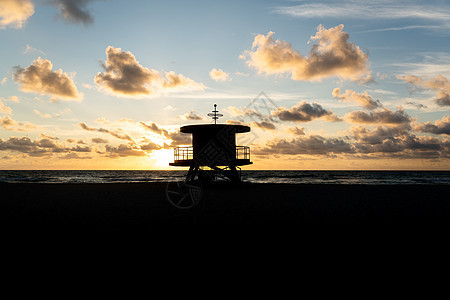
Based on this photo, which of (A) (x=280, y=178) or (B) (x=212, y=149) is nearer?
(B) (x=212, y=149)

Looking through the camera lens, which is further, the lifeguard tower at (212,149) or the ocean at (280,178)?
the ocean at (280,178)

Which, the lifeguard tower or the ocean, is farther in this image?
the ocean

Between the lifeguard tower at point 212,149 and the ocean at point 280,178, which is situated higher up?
the lifeguard tower at point 212,149

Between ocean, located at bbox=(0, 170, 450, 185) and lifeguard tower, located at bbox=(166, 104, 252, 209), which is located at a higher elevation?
lifeguard tower, located at bbox=(166, 104, 252, 209)
